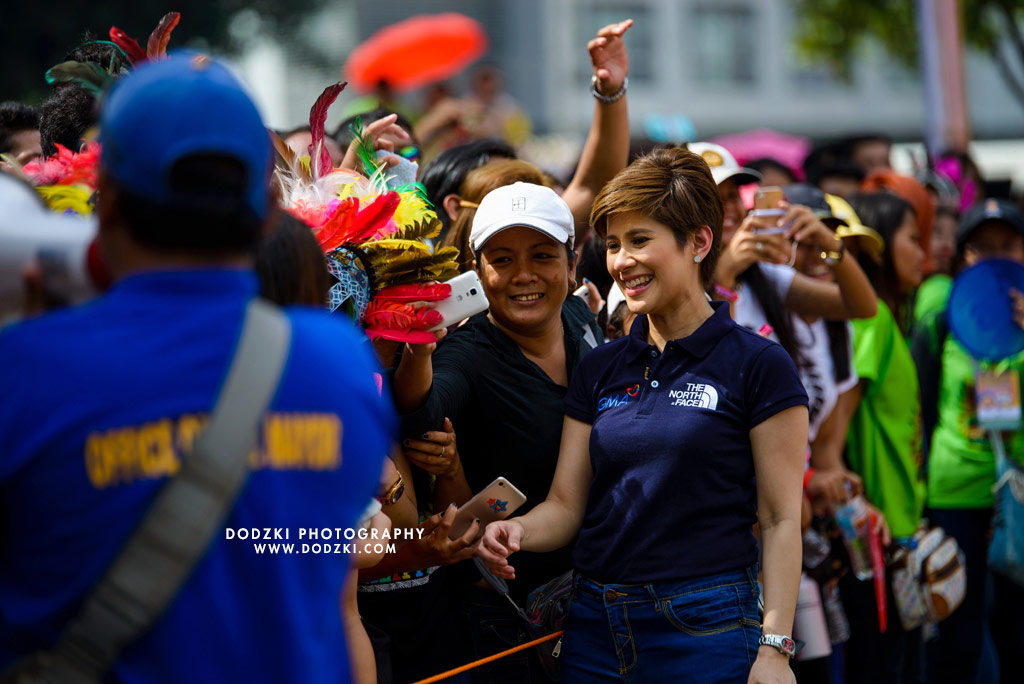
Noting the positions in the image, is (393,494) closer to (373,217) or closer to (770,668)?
(373,217)

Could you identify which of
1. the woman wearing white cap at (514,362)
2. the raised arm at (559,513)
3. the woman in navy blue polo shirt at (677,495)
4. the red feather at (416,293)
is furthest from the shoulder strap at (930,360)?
the red feather at (416,293)

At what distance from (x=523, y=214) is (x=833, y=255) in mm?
1484

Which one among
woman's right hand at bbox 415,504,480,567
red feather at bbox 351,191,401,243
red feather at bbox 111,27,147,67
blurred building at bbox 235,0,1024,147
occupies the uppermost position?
red feather at bbox 111,27,147,67

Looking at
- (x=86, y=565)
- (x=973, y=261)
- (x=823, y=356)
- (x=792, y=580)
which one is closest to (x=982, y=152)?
(x=973, y=261)

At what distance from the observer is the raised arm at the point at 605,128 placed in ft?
12.2

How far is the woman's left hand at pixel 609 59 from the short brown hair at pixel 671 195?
77cm

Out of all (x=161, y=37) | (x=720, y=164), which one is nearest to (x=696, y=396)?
(x=161, y=37)

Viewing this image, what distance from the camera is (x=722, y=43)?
30234 mm

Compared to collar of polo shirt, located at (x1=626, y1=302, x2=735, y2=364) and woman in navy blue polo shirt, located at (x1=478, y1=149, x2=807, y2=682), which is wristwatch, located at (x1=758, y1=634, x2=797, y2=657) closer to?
woman in navy blue polo shirt, located at (x1=478, y1=149, x2=807, y2=682)

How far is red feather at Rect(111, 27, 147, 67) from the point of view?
2457 mm

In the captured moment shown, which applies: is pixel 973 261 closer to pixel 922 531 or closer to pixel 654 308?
pixel 922 531

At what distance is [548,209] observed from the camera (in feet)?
10.3

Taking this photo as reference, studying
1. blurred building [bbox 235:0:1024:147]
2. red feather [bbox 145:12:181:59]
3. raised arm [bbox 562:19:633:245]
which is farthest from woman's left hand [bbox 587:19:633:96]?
blurred building [bbox 235:0:1024:147]

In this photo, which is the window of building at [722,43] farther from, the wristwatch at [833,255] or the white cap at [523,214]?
the white cap at [523,214]
